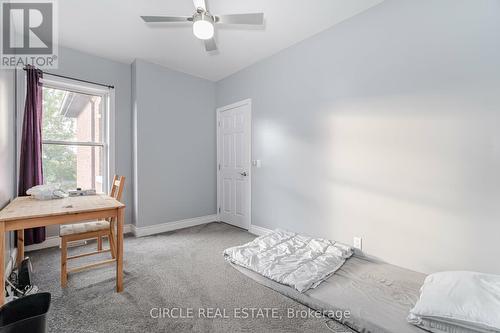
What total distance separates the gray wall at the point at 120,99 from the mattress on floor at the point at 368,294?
2.52 m

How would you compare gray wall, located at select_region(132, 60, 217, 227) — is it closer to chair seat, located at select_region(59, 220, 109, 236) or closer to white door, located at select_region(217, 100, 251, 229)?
white door, located at select_region(217, 100, 251, 229)

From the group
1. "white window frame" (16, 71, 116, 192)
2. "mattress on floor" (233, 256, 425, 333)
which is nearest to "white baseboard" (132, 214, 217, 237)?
"white window frame" (16, 71, 116, 192)

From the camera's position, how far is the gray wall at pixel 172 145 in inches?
138

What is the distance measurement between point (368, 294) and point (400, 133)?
4.89ft

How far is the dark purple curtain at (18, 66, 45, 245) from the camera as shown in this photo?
2.69 metres

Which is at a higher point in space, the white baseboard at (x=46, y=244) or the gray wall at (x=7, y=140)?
the gray wall at (x=7, y=140)

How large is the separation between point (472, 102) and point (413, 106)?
0.40 meters

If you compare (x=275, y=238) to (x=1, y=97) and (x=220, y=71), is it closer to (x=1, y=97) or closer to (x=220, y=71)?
(x=220, y=71)

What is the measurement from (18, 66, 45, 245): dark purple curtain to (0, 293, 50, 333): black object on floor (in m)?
1.84

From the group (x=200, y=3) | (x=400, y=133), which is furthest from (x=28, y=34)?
(x=400, y=133)

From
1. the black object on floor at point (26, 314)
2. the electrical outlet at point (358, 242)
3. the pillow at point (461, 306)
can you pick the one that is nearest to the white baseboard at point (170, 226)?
the black object on floor at point (26, 314)

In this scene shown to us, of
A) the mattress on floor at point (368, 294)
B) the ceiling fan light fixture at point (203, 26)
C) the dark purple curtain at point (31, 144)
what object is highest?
the ceiling fan light fixture at point (203, 26)

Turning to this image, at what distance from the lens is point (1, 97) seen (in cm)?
219

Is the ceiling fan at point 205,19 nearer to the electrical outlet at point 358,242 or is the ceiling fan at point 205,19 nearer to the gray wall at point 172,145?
the gray wall at point 172,145
